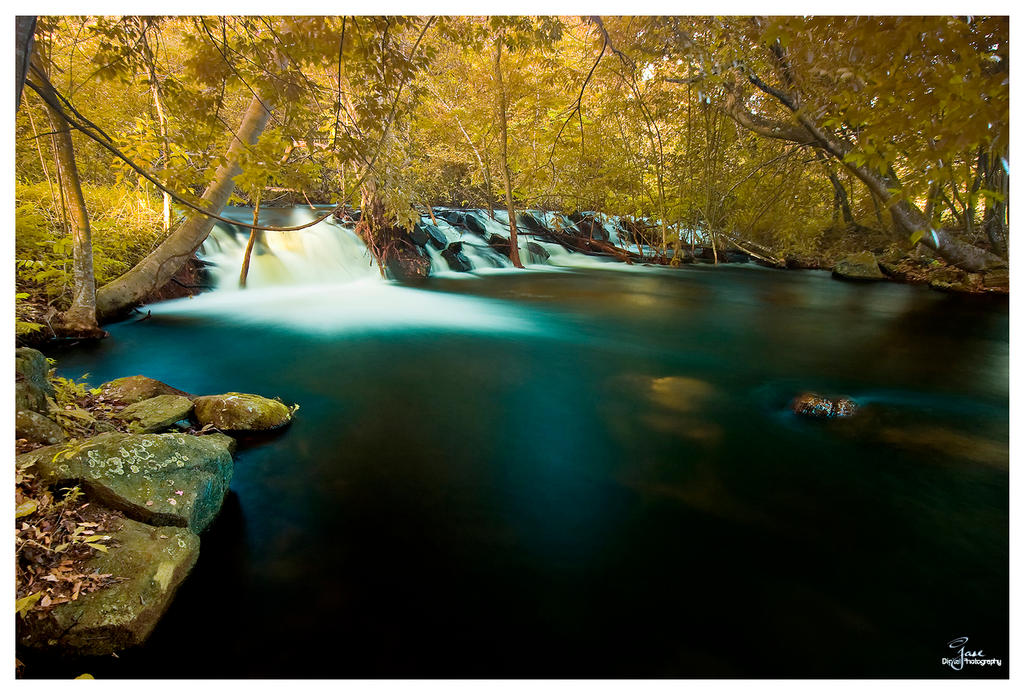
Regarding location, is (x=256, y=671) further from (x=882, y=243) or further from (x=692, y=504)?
(x=882, y=243)

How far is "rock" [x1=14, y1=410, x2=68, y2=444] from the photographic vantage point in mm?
1846

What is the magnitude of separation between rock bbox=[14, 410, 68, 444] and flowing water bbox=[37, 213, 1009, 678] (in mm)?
740

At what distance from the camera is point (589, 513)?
2123 millimetres

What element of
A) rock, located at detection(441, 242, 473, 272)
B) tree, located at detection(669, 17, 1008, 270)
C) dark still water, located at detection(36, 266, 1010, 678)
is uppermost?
tree, located at detection(669, 17, 1008, 270)

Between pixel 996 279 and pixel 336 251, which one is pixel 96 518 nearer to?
pixel 336 251

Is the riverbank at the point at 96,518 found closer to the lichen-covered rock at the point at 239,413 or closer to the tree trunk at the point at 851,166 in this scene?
the lichen-covered rock at the point at 239,413

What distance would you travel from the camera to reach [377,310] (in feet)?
19.3

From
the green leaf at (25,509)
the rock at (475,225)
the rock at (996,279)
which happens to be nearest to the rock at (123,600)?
the green leaf at (25,509)

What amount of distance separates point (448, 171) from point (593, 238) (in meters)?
4.10

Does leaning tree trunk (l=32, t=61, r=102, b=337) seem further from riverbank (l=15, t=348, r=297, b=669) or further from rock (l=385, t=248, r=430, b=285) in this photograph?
rock (l=385, t=248, r=430, b=285)

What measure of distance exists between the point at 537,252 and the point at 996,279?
778cm

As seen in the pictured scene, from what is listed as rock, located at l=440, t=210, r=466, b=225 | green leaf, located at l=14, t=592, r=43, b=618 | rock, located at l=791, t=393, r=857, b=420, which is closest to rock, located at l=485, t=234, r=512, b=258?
rock, located at l=440, t=210, r=466, b=225

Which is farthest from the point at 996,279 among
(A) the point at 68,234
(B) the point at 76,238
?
(A) the point at 68,234

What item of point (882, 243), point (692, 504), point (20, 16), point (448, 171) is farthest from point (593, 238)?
point (20, 16)
